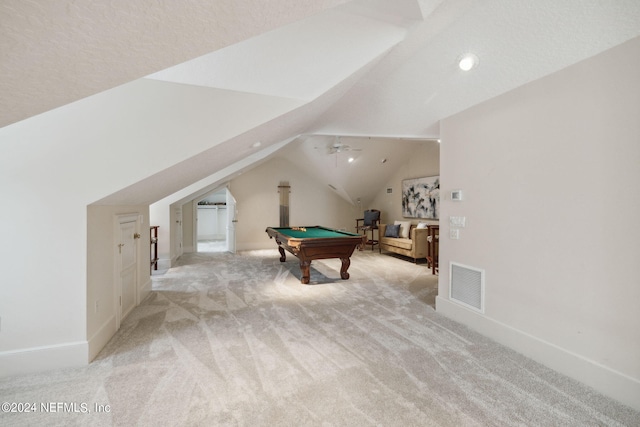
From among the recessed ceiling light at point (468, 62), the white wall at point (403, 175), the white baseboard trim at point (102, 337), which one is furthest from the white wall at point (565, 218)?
the white wall at point (403, 175)

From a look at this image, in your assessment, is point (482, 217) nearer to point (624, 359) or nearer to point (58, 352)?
point (624, 359)

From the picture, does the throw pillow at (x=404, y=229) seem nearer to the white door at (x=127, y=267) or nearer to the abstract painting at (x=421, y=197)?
the abstract painting at (x=421, y=197)

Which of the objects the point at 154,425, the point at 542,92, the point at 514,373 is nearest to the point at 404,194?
the point at 542,92

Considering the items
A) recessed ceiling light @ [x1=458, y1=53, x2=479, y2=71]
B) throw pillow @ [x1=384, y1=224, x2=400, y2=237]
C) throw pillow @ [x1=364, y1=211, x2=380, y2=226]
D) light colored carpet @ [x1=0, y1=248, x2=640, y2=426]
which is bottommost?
light colored carpet @ [x1=0, y1=248, x2=640, y2=426]

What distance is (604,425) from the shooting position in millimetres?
1631

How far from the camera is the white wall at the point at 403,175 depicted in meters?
6.98

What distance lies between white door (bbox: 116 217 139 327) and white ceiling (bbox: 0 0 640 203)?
0.61 metres

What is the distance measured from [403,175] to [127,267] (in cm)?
687

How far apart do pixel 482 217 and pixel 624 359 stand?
1.41 m

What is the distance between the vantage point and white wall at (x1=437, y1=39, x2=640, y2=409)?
1859 millimetres

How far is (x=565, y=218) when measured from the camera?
218 centimetres

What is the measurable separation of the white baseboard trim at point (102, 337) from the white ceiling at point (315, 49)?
1.15 meters

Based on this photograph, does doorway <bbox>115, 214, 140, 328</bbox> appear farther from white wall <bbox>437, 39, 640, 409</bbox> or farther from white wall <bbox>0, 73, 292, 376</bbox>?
A: white wall <bbox>437, 39, 640, 409</bbox>

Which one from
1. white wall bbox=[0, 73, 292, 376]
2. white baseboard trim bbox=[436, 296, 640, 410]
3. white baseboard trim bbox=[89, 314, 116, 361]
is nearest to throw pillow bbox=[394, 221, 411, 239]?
white baseboard trim bbox=[436, 296, 640, 410]
